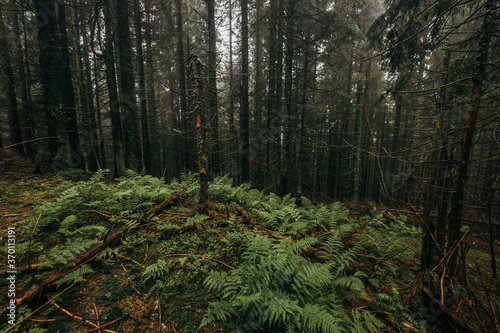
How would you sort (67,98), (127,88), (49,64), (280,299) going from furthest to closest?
(127,88) → (67,98) → (49,64) → (280,299)

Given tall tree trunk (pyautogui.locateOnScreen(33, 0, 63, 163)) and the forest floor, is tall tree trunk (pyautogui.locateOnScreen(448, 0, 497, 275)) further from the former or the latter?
tall tree trunk (pyautogui.locateOnScreen(33, 0, 63, 163))

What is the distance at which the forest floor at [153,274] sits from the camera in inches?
84.7

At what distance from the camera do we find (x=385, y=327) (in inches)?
101

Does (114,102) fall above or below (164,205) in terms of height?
above

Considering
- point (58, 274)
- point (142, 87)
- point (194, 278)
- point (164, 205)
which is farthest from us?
point (142, 87)

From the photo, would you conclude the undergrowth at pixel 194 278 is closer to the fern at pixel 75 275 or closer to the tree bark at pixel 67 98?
the fern at pixel 75 275

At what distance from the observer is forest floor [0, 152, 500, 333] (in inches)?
84.7

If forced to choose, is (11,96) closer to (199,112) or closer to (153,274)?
(199,112)

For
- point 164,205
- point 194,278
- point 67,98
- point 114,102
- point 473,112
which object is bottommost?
point 194,278

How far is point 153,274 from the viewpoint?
2627mm

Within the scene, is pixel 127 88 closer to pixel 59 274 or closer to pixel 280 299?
pixel 59 274

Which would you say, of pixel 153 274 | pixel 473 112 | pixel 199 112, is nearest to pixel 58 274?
pixel 153 274

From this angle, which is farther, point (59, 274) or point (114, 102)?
point (114, 102)

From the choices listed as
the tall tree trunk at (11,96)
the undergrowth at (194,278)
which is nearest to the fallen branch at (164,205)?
the undergrowth at (194,278)
